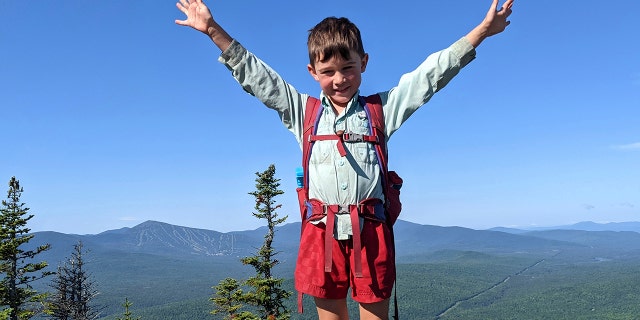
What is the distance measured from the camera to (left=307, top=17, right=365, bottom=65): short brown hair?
3.49 meters

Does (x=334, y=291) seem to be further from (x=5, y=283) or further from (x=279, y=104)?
(x=5, y=283)

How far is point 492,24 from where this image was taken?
370 cm

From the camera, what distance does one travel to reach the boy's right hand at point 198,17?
146 inches

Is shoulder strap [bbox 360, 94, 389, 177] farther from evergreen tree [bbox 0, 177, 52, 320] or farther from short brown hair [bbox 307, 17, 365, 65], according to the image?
evergreen tree [bbox 0, 177, 52, 320]

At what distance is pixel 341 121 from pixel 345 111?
0.08 meters

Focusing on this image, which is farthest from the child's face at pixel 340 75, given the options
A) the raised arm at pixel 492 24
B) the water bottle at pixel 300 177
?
the raised arm at pixel 492 24

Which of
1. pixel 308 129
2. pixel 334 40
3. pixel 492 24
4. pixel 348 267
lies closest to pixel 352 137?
pixel 308 129

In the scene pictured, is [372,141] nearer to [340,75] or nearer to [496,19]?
[340,75]

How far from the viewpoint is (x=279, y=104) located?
3.83 metres

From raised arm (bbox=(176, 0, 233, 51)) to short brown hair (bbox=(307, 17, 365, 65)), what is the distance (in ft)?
2.15

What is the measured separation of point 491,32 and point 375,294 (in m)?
2.14

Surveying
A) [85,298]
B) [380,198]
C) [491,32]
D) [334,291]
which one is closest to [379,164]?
[380,198]

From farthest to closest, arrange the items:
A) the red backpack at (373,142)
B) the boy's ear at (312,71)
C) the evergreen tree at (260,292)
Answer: the evergreen tree at (260,292), the boy's ear at (312,71), the red backpack at (373,142)

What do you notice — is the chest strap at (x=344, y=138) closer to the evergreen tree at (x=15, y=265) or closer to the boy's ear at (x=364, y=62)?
the boy's ear at (x=364, y=62)
